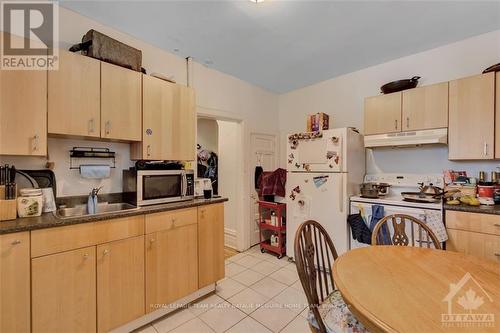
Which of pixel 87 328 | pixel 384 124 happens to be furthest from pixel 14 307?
pixel 384 124

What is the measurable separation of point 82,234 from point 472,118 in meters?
3.41

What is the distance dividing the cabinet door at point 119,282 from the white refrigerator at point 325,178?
6.32 feet

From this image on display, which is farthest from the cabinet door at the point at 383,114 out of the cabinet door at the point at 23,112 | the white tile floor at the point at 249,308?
the cabinet door at the point at 23,112

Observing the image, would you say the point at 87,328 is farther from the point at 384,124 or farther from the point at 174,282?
the point at 384,124

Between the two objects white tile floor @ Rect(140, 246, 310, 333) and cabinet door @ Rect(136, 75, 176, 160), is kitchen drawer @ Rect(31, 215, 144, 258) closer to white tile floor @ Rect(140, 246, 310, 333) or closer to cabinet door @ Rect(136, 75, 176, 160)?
cabinet door @ Rect(136, 75, 176, 160)

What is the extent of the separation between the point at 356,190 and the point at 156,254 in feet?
7.60

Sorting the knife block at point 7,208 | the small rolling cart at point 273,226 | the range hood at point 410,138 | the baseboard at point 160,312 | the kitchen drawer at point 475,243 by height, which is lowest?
the baseboard at point 160,312

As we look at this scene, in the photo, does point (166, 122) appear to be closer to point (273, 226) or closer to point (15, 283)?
point (15, 283)

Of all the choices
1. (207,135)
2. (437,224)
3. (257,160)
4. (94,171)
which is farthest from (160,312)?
(207,135)

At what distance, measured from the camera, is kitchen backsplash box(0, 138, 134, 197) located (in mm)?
1759

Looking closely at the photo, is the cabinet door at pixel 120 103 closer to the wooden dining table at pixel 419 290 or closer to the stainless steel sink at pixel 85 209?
the stainless steel sink at pixel 85 209

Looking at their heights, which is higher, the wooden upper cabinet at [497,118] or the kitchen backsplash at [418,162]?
the wooden upper cabinet at [497,118]

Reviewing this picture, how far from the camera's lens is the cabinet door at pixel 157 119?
212 centimetres

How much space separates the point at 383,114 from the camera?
8.69 ft
